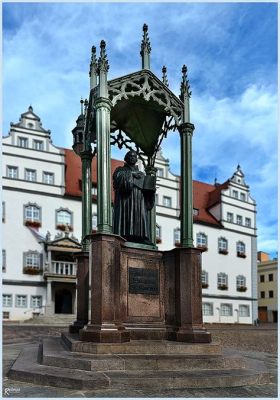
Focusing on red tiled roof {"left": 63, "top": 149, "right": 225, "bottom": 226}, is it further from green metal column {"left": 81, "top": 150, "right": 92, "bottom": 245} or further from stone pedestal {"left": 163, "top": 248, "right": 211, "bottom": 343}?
stone pedestal {"left": 163, "top": 248, "right": 211, "bottom": 343}

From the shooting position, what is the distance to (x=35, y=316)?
34250mm

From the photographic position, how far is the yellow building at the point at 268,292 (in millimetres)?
62562

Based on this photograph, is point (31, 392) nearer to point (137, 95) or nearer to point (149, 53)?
point (137, 95)

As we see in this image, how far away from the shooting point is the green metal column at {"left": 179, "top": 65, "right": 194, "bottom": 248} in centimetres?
927

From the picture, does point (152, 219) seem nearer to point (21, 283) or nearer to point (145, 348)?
point (145, 348)

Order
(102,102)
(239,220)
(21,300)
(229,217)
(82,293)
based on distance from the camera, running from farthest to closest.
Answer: (239,220), (229,217), (21,300), (82,293), (102,102)

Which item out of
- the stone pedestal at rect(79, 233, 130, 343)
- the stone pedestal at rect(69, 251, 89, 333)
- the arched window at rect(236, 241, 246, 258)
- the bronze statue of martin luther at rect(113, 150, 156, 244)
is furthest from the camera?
the arched window at rect(236, 241, 246, 258)

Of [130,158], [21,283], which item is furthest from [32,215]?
[130,158]

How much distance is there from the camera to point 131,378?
6.36 m

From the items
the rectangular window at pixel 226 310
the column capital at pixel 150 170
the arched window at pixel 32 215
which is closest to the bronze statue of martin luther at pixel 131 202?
the column capital at pixel 150 170

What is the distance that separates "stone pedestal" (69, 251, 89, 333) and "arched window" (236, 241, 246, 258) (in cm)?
4117

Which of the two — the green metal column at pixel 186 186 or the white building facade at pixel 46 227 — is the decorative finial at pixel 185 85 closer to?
the green metal column at pixel 186 186

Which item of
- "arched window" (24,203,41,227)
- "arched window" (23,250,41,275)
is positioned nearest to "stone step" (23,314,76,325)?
"arched window" (23,250,41,275)

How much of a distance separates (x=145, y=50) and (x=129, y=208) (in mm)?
3443
